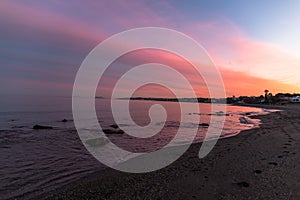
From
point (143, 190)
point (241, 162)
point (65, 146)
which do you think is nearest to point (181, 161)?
point (241, 162)

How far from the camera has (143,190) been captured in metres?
7.75

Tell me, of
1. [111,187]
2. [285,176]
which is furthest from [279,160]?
[111,187]

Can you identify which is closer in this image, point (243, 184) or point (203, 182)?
point (243, 184)

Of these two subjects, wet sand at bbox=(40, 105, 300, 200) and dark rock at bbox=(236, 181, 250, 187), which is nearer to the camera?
wet sand at bbox=(40, 105, 300, 200)

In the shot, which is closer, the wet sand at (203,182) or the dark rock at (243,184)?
the wet sand at (203,182)

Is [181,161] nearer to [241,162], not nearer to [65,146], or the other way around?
[241,162]

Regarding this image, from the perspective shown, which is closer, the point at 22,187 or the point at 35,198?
the point at 35,198

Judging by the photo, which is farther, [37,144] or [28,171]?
[37,144]

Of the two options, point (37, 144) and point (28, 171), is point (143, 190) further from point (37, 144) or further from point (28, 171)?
point (37, 144)

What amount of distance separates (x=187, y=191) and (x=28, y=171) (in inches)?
307

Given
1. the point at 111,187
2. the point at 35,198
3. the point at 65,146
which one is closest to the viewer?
the point at 35,198

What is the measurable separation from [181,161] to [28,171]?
758 cm

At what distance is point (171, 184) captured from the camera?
27.3ft

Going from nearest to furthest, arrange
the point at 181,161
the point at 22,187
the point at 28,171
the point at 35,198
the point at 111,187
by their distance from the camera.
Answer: the point at 35,198 → the point at 111,187 → the point at 22,187 → the point at 28,171 → the point at 181,161
